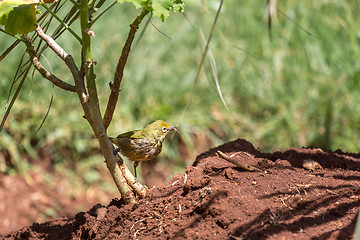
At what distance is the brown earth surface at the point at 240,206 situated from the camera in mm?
2219

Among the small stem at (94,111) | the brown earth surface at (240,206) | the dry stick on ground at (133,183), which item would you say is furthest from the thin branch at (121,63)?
the brown earth surface at (240,206)

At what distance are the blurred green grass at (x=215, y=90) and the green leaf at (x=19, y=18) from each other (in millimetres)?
3356

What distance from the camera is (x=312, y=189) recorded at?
2516 millimetres

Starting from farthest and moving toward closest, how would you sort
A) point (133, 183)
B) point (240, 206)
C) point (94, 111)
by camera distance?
1. point (133, 183)
2. point (94, 111)
3. point (240, 206)

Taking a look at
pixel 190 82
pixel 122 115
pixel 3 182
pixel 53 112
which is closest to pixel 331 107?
pixel 190 82

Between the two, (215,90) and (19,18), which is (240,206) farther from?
(215,90)

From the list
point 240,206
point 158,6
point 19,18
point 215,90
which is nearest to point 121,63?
point 158,6

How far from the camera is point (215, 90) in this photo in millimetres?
6711

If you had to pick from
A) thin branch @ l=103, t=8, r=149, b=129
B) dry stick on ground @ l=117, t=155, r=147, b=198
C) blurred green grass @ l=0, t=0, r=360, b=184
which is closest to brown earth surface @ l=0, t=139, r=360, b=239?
dry stick on ground @ l=117, t=155, r=147, b=198

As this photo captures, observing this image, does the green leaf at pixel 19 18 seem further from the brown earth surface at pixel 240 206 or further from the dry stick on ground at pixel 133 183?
the brown earth surface at pixel 240 206

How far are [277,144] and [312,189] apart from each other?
12.6 feet

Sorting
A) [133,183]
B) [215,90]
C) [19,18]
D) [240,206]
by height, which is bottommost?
[240,206]

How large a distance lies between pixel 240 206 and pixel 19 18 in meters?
1.33

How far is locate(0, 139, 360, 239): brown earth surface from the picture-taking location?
2.22m
